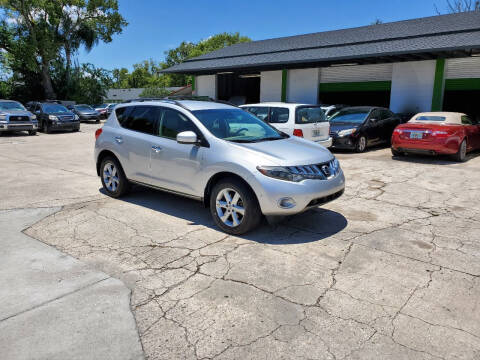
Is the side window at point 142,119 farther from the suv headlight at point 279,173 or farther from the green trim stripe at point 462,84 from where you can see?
the green trim stripe at point 462,84

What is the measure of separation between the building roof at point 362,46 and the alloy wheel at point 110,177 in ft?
45.6

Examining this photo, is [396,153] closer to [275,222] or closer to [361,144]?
[361,144]

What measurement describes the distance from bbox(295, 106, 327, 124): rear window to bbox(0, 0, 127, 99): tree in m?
33.7

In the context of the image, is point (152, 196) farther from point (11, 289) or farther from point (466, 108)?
point (466, 108)

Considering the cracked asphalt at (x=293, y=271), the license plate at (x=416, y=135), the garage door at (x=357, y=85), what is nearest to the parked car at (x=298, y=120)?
the license plate at (x=416, y=135)

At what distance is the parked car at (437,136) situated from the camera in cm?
1015

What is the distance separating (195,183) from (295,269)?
76.5 inches

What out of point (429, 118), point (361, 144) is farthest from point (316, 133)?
point (429, 118)

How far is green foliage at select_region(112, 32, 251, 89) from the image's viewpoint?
235 feet

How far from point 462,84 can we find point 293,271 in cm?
1682

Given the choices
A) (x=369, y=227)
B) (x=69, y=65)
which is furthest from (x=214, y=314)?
(x=69, y=65)

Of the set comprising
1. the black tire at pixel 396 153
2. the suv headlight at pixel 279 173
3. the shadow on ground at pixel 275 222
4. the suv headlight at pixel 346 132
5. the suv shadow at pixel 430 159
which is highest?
the suv headlight at pixel 346 132

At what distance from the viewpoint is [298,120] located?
10422 mm

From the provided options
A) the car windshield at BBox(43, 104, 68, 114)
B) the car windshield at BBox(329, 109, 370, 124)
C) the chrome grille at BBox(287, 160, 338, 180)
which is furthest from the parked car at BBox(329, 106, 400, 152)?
the car windshield at BBox(43, 104, 68, 114)
